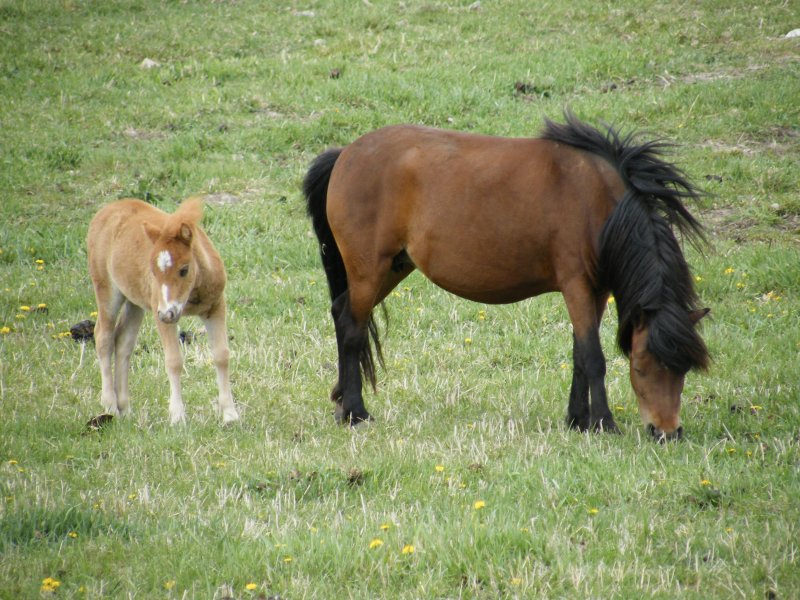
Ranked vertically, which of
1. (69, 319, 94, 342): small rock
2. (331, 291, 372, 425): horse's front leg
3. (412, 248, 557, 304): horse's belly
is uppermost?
(412, 248, 557, 304): horse's belly

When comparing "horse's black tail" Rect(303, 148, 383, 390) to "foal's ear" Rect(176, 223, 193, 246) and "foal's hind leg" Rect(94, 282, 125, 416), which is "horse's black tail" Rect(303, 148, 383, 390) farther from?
"foal's hind leg" Rect(94, 282, 125, 416)

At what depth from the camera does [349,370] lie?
7.56 meters

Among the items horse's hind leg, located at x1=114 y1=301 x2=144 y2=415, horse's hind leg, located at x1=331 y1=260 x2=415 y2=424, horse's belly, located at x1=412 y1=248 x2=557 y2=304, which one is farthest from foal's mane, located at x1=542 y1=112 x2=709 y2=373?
horse's hind leg, located at x1=114 y1=301 x2=144 y2=415

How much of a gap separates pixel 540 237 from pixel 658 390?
1.27 metres

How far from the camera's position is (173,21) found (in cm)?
1838

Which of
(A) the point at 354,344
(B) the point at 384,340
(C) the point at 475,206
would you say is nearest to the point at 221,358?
(A) the point at 354,344

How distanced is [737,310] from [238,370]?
444cm

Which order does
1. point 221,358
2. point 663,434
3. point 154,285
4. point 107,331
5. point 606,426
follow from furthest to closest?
1. point 107,331
2. point 221,358
3. point 154,285
4. point 606,426
5. point 663,434

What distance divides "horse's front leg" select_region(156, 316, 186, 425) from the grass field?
0.54 ft

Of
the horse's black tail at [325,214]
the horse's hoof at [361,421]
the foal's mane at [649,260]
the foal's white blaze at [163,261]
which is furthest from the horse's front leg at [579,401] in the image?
the foal's white blaze at [163,261]

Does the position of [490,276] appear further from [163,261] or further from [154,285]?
[154,285]

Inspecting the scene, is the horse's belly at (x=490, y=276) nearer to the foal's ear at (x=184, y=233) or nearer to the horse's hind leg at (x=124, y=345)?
the foal's ear at (x=184, y=233)

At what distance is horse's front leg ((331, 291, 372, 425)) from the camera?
291 inches

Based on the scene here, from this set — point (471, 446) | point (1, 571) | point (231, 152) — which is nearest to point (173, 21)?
point (231, 152)
